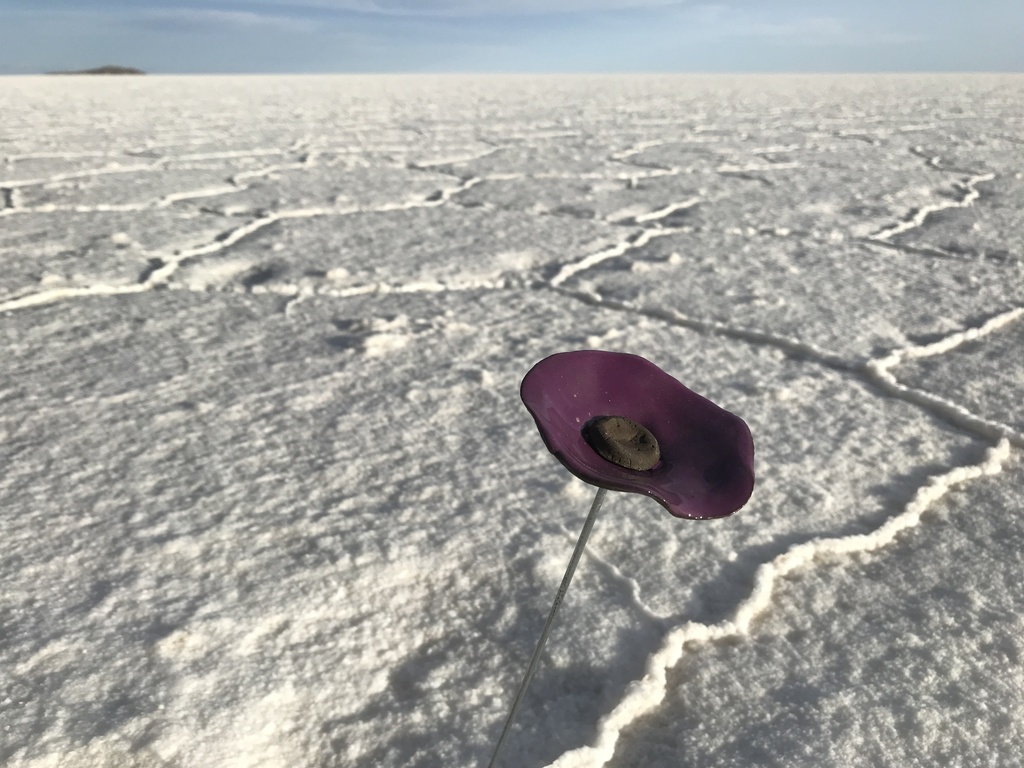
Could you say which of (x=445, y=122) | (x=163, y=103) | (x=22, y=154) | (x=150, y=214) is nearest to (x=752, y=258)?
(x=150, y=214)

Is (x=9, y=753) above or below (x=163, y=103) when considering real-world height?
above

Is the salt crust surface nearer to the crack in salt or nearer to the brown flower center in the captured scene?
the crack in salt

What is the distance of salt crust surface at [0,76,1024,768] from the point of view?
0.71 m

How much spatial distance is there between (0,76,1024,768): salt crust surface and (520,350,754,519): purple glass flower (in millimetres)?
280

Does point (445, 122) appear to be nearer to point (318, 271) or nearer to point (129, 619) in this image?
point (318, 271)

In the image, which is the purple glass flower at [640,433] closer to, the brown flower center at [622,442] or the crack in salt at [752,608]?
the brown flower center at [622,442]

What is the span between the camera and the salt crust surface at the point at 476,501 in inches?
27.9

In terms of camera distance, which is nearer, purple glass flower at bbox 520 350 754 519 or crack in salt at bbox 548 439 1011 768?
purple glass flower at bbox 520 350 754 519

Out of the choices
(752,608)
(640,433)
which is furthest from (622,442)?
(752,608)

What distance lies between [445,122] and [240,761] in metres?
5.62

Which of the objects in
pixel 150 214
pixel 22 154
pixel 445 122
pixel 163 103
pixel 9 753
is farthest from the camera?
pixel 163 103

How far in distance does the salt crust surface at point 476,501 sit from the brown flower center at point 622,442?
0.29 metres

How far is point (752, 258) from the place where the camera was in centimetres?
208

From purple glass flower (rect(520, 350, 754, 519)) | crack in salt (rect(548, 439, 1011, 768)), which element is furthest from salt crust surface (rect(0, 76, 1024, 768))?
purple glass flower (rect(520, 350, 754, 519))
